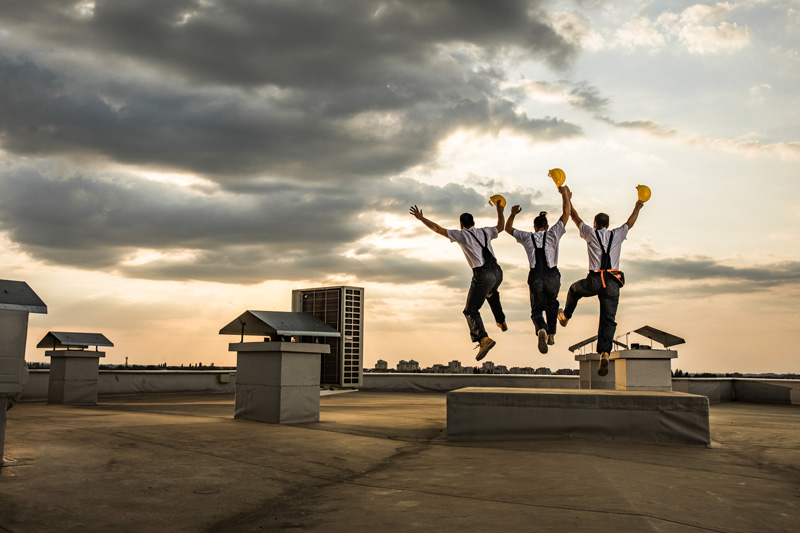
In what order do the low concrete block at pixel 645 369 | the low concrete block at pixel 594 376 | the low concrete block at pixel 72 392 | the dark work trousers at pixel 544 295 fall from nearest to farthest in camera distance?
the dark work trousers at pixel 544 295, the low concrete block at pixel 645 369, the low concrete block at pixel 72 392, the low concrete block at pixel 594 376

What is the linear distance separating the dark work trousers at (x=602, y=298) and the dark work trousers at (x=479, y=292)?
5.54 ft

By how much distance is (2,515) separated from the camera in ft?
23.9

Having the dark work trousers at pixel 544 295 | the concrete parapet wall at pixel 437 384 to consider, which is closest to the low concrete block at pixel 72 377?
the concrete parapet wall at pixel 437 384

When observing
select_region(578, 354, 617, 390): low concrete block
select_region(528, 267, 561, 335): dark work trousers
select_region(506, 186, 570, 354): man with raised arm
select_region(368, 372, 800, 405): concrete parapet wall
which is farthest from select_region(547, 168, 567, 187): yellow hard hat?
select_region(368, 372, 800, 405): concrete parapet wall

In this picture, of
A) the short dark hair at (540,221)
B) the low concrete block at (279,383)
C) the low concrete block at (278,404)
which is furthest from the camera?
the low concrete block at (279,383)

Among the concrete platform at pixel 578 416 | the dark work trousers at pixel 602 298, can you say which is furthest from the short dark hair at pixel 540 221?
the concrete platform at pixel 578 416

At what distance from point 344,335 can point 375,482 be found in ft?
104

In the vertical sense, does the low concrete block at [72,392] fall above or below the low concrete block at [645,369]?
below

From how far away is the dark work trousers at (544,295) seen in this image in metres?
13.2

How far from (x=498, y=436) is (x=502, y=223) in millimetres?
5661

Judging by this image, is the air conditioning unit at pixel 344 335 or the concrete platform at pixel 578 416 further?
the air conditioning unit at pixel 344 335

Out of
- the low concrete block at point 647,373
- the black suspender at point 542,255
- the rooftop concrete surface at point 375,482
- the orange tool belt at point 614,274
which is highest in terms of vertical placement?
the black suspender at point 542,255

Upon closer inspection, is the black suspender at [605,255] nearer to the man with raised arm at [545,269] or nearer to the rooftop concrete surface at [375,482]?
the man with raised arm at [545,269]

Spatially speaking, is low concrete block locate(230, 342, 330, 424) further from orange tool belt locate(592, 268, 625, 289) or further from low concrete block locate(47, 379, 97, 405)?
low concrete block locate(47, 379, 97, 405)
